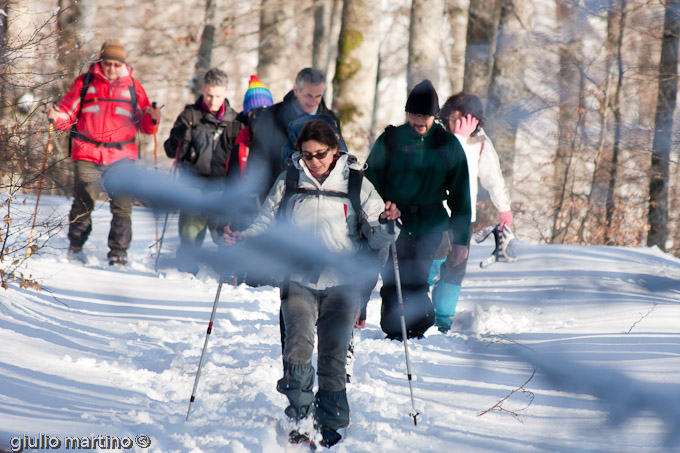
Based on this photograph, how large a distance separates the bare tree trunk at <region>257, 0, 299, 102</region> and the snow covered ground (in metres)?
8.78

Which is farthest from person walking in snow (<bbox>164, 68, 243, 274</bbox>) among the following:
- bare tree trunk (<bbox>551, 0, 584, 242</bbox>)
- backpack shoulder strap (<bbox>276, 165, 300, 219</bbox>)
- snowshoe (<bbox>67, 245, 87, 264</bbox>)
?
bare tree trunk (<bbox>551, 0, 584, 242</bbox>)

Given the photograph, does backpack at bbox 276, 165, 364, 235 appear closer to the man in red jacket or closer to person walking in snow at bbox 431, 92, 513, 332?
person walking in snow at bbox 431, 92, 513, 332

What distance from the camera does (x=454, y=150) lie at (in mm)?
5586

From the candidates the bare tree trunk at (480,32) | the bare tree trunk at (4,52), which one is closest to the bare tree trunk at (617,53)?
the bare tree trunk at (4,52)

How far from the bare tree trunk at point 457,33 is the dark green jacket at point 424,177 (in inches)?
763

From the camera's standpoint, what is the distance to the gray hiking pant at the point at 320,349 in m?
3.82

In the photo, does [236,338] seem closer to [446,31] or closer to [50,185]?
[50,185]

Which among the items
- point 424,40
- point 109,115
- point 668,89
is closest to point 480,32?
point 424,40

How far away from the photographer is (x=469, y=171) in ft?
20.6

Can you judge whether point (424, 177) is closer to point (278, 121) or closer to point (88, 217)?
point (278, 121)

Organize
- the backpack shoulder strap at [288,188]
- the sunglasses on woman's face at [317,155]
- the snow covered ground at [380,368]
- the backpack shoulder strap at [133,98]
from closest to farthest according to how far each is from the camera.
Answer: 1. the snow covered ground at [380,368]
2. the sunglasses on woman's face at [317,155]
3. the backpack shoulder strap at [288,188]
4. the backpack shoulder strap at [133,98]

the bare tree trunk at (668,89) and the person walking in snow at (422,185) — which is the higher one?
the bare tree trunk at (668,89)

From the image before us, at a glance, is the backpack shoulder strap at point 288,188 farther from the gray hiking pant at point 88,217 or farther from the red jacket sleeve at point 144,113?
the red jacket sleeve at point 144,113

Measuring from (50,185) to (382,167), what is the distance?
2488 millimetres
